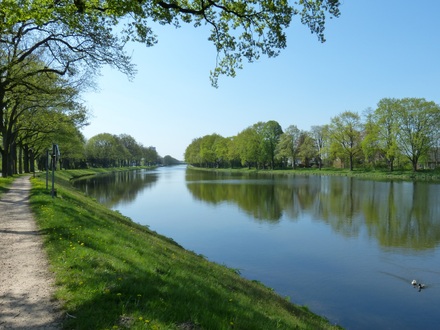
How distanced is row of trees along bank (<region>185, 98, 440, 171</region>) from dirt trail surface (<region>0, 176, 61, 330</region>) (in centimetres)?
7086

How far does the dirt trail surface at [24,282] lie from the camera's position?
213 inches

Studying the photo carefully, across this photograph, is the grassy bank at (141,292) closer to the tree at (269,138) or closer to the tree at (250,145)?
the tree at (269,138)

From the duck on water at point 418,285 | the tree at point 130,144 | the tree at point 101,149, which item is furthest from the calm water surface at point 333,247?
the tree at point 130,144

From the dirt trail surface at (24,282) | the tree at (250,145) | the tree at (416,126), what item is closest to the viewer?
the dirt trail surface at (24,282)

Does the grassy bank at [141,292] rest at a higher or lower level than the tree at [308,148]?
lower

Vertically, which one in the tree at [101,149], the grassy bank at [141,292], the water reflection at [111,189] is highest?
the tree at [101,149]

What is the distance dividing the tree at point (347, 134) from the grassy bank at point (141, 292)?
254ft

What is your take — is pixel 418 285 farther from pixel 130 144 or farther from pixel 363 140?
pixel 130 144

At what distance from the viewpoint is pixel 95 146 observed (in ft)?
387

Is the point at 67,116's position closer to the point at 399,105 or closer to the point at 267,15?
the point at 267,15

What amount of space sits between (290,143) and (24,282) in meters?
96.3

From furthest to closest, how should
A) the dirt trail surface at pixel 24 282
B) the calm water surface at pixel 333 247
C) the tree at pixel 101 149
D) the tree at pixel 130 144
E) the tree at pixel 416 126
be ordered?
1. the tree at pixel 130 144
2. the tree at pixel 101 149
3. the tree at pixel 416 126
4. the calm water surface at pixel 333 247
5. the dirt trail surface at pixel 24 282

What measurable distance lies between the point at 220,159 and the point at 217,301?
141m

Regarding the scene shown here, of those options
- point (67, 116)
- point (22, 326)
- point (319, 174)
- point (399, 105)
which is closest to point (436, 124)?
point (399, 105)
